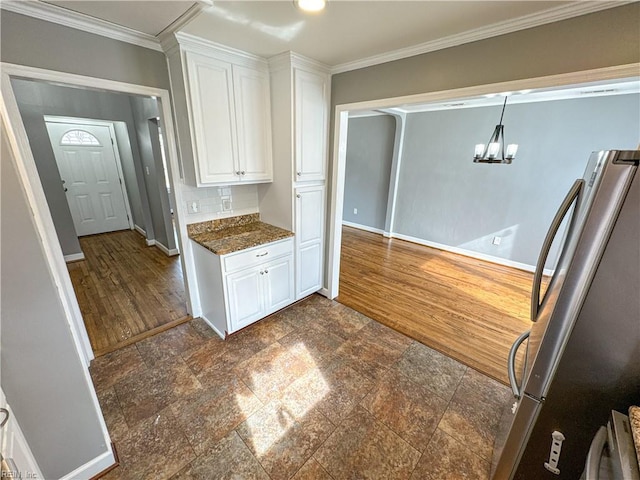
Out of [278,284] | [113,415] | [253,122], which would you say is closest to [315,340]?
[278,284]

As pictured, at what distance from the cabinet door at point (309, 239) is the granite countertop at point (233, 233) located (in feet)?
0.68

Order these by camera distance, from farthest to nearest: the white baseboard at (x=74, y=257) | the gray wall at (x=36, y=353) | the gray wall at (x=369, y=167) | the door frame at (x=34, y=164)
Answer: the gray wall at (x=369, y=167) < the white baseboard at (x=74, y=257) < the door frame at (x=34, y=164) < the gray wall at (x=36, y=353)

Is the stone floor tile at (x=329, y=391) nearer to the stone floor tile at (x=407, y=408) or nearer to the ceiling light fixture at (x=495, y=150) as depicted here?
the stone floor tile at (x=407, y=408)

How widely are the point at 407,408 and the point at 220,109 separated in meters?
2.64

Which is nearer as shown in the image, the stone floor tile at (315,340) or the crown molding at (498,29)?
the crown molding at (498,29)

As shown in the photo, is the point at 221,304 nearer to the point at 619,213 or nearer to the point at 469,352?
the point at 469,352

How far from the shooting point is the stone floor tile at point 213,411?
156 cm

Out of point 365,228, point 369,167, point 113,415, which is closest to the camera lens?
point 113,415

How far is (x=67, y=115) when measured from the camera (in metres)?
3.78

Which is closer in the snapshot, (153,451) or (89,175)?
(153,451)

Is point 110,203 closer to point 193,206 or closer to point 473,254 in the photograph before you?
point 193,206

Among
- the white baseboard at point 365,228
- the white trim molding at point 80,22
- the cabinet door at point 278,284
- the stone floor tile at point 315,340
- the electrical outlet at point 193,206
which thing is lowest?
the stone floor tile at point 315,340

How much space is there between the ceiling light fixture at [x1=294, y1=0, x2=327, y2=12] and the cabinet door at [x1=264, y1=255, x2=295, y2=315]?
189 centimetres

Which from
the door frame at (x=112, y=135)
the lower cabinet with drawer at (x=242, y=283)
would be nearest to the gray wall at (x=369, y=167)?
the lower cabinet with drawer at (x=242, y=283)
